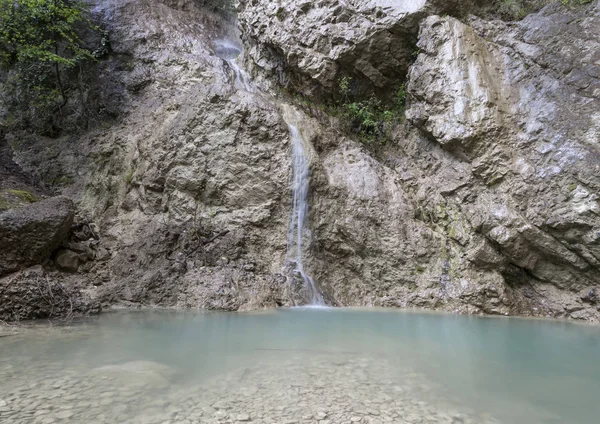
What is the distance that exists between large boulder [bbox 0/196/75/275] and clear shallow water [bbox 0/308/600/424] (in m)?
1.86

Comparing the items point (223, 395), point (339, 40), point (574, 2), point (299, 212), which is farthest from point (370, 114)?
point (223, 395)

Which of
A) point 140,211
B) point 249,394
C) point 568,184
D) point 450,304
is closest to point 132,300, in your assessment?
point 140,211

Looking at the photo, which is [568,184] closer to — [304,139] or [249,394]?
[304,139]

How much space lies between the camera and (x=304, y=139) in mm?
10625

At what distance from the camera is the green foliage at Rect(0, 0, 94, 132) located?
37.2 feet

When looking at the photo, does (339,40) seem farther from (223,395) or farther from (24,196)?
(223,395)

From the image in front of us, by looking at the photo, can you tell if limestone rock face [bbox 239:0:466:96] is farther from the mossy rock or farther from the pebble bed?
the pebble bed

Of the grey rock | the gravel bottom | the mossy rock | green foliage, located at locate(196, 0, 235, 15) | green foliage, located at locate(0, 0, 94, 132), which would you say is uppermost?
green foliage, located at locate(196, 0, 235, 15)

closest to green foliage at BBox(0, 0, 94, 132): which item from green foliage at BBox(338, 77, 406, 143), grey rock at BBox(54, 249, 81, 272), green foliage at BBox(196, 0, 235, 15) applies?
green foliage at BBox(196, 0, 235, 15)

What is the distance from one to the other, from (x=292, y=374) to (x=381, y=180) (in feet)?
23.4

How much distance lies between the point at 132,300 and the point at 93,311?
3.47 ft

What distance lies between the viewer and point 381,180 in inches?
406

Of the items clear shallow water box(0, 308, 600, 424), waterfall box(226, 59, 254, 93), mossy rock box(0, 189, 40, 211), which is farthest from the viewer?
waterfall box(226, 59, 254, 93)

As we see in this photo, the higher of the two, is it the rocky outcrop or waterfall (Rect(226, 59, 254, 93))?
waterfall (Rect(226, 59, 254, 93))
